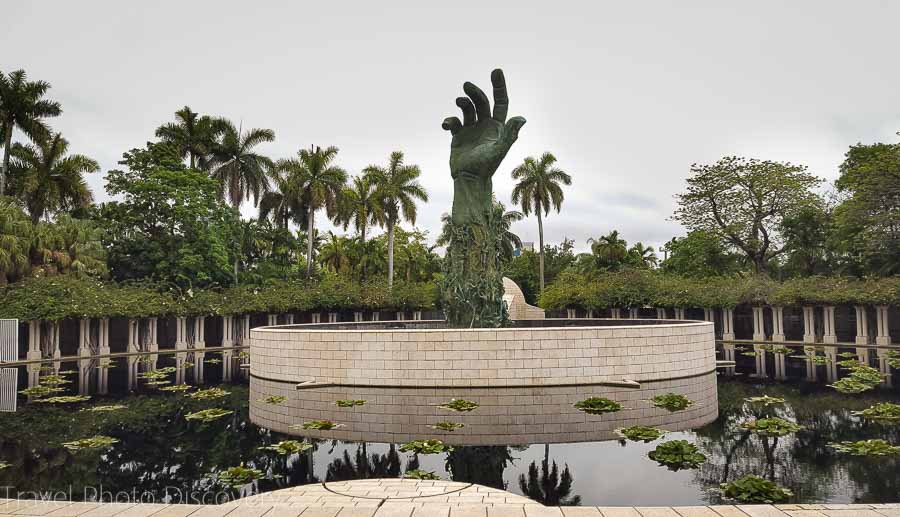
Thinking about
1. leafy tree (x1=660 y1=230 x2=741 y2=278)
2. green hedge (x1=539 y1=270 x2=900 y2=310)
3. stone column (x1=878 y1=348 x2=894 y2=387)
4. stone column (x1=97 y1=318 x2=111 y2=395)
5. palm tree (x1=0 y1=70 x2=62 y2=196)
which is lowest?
stone column (x1=878 y1=348 x2=894 y2=387)

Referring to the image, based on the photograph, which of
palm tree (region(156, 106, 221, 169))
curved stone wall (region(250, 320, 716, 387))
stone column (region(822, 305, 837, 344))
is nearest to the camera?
curved stone wall (region(250, 320, 716, 387))

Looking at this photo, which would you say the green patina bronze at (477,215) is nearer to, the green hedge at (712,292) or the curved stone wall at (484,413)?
the curved stone wall at (484,413)

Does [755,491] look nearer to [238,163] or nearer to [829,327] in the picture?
[829,327]

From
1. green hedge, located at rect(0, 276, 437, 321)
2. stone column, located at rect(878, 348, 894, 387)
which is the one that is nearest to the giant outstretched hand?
stone column, located at rect(878, 348, 894, 387)

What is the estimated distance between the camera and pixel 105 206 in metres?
35.7

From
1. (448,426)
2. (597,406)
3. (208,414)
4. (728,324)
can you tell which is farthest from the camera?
(728,324)

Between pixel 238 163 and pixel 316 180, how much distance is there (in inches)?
226

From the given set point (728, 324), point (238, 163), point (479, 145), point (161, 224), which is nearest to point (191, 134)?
point (238, 163)

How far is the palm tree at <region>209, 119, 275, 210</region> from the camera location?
43375 mm

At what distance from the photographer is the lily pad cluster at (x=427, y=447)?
9.16 m

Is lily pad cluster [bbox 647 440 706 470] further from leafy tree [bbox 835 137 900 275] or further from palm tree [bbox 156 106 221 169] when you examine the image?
palm tree [bbox 156 106 221 169]

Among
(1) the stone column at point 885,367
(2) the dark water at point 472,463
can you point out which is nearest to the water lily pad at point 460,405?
(2) the dark water at point 472,463

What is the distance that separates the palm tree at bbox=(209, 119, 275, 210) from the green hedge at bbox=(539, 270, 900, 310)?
2192cm

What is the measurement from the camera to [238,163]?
4381 cm
